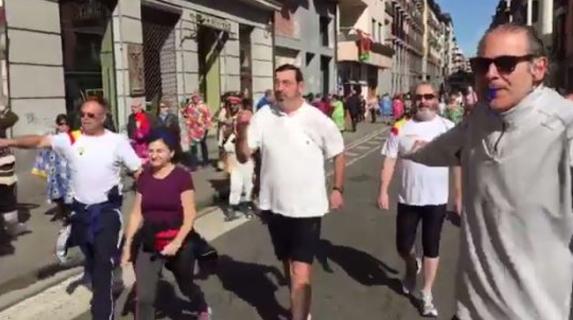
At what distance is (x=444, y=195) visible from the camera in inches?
201

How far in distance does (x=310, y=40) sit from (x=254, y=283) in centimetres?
2654

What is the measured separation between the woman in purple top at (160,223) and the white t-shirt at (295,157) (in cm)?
59

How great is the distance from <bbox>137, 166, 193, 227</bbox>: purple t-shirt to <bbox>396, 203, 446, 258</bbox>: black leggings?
1.84m

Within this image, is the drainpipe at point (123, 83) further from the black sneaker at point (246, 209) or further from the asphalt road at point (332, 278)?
the asphalt road at point (332, 278)

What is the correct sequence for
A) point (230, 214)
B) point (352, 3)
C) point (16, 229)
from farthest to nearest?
point (352, 3) → point (230, 214) → point (16, 229)

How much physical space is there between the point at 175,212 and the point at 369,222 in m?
4.77

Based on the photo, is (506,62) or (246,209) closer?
(506,62)

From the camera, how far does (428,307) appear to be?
16.5ft

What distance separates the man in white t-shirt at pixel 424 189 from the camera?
16.4 feet

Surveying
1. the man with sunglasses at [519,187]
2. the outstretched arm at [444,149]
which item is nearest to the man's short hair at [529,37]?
the man with sunglasses at [519,187]

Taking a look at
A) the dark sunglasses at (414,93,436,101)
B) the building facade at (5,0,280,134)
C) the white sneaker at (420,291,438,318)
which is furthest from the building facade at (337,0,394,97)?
the white sneaker at (420,291,438,318)

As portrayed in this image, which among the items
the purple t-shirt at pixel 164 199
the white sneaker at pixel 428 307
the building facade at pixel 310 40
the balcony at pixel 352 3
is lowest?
the white sneaker at pixel 428 307

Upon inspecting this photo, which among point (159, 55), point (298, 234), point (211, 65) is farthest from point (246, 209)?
point (211, 65)

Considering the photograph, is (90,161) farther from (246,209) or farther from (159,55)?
(159,55)
